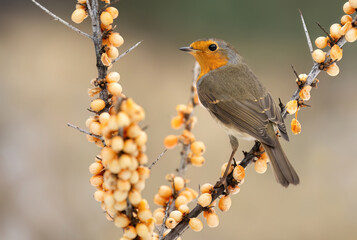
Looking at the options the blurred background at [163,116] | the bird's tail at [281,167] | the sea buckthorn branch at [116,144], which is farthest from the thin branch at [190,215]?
the blurred background at [163,116]

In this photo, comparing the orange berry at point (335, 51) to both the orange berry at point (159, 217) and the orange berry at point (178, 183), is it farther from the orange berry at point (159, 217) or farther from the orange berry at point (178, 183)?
the orange berry at point (159, 217)

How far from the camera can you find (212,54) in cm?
278

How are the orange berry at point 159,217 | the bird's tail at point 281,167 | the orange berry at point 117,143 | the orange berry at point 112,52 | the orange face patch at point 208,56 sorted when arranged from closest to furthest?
the orange berry at point 117,143
the orange berry at point 112,52
the orange berry at point 159,217
the bird's tail at point 281,167
the orange face patch at point 208,56

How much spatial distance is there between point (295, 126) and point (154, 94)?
11.5 ft

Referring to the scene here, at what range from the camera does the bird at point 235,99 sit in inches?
88.7

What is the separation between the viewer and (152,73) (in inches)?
203

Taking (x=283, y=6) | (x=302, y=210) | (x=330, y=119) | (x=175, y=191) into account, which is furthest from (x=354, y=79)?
(x=175, y=191)

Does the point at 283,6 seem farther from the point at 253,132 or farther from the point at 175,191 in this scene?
the point at 175,191

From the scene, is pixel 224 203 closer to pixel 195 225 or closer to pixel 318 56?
pixel 195 225

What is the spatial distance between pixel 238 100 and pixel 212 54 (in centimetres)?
41

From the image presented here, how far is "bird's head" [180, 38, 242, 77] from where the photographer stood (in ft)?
8.94

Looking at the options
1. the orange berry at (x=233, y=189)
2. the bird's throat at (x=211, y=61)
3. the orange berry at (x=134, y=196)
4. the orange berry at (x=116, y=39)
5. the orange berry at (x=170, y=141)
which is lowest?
the orange berry at (x=134, y=196)

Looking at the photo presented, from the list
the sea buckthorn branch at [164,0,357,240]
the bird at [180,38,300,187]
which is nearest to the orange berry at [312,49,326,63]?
the sea buckthorn branch at [164,0,357,240]

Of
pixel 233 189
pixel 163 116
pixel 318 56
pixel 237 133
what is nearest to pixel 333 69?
pixel 318 56
